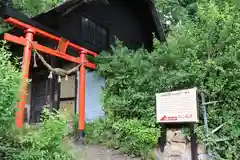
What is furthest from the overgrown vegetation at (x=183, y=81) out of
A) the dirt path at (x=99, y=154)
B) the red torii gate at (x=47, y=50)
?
the red torii gate at (x=47, y=50)

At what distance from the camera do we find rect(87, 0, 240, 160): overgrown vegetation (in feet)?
16.8

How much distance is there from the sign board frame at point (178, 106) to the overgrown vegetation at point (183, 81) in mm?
257

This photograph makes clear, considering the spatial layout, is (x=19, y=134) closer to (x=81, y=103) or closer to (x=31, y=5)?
(x=81, y=103)

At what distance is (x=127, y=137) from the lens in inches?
218

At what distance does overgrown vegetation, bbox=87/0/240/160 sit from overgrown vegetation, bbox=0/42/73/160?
2239 millimetres

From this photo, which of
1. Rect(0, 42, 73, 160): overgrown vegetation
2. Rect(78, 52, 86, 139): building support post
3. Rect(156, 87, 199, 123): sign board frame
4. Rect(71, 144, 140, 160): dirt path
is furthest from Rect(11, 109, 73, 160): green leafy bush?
Rect(78, 52, 86, 139): building support post

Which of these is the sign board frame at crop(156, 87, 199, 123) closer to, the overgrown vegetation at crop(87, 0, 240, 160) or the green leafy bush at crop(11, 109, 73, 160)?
the overgrown vegetation at crop(87, 0, 240, 160)

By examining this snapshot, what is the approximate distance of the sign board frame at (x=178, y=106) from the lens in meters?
5.09

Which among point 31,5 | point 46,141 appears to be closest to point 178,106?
point 46,141

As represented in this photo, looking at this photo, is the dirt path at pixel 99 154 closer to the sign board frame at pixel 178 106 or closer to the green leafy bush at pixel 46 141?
the sign board frame at pixel 178 106

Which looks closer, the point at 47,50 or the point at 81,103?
the point at 47,50

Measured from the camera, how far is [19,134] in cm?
372

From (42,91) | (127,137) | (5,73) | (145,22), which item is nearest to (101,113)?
(127,137)

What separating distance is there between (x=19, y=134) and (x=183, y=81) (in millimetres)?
3390
